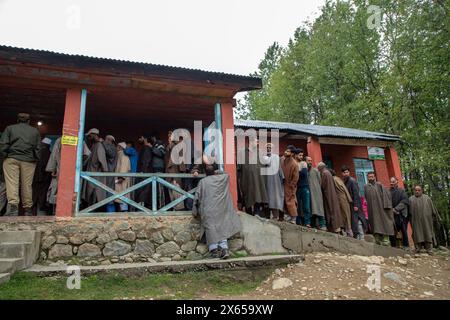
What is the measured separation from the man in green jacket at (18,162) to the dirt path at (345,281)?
3.51 metres

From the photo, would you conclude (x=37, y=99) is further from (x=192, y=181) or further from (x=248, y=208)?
(x=248, y=208)

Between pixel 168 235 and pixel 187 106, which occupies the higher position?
pixel 187 106

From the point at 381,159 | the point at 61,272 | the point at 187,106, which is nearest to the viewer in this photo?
the point at 61,272

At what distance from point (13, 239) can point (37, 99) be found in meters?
3.51

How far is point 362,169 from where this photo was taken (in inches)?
505

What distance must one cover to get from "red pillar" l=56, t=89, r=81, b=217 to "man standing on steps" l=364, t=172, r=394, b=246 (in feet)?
22.4

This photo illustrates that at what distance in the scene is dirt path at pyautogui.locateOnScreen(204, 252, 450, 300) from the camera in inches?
176

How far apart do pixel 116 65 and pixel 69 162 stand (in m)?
1.96

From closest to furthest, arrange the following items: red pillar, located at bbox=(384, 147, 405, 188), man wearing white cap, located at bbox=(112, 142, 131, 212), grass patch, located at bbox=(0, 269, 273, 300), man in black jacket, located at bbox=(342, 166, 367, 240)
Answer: grass patch, located at bbox=(0, 269, 273, 300) < man wearing white cap, located at bbox=(112, 142, 131, 212) < man in black jacket, located at bbox=(342, 166, 367, 240) < red pillar, located at bbox=(384, 147, 405, 188)

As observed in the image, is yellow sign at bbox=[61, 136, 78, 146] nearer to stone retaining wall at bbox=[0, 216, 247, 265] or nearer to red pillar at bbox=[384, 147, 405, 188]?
stone retaining wall at bbox=[0, 216, 247, 265]

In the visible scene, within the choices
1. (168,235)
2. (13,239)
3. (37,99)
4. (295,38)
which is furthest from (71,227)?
(295,38)

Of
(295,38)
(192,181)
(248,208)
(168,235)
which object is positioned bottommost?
(168,235)

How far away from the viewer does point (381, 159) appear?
12789mm

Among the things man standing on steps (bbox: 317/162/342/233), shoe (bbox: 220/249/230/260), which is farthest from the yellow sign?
man standing on steps (bbox: 317/162/342/233)
